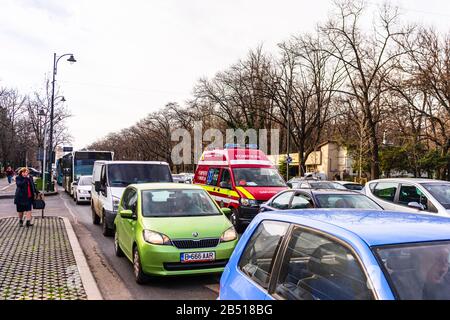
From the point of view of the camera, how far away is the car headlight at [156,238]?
21.9 feet

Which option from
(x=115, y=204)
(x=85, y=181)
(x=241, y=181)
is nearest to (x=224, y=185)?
(x=241, y=181)

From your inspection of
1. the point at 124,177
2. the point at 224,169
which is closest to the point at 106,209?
the point at 124,177

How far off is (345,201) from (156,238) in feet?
14.5

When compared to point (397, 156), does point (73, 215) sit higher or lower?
lower

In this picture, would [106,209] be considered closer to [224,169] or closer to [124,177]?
[124,177]

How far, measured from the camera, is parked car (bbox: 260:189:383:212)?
9.23 meters

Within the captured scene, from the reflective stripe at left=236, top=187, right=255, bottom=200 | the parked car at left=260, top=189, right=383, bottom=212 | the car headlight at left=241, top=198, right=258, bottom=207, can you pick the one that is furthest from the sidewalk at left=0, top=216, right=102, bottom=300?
the reflective stripe at left=236, top=187, right=255, bottom=200

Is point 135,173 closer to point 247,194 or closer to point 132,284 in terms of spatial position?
point 247,194

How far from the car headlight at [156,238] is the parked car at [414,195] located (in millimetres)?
5103

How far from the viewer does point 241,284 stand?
3357 millimetres

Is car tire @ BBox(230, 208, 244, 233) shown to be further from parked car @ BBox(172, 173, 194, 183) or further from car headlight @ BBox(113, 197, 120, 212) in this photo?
parked car @ BBox(172, 173, 194, 183)

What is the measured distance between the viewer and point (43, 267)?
740 centimetres

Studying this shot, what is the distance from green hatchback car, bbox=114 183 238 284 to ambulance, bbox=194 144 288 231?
4.27 metres
